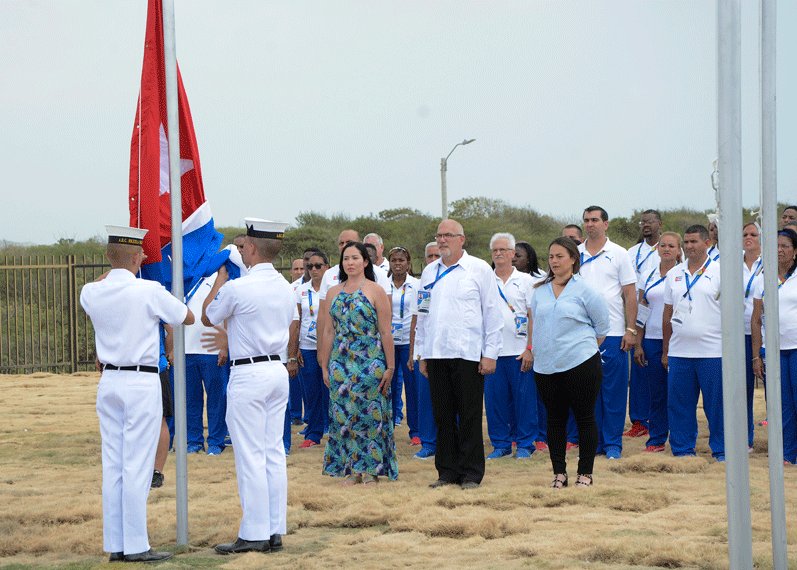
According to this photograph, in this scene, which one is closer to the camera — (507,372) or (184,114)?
(184,114)

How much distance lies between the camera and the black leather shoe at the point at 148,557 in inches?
229

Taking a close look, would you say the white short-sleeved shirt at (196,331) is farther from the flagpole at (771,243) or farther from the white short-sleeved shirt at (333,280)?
the flagpole at (771,243)

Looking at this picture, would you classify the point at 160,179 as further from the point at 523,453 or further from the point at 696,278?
the point at 696,278

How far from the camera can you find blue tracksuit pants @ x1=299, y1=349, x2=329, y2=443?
34.2 feet

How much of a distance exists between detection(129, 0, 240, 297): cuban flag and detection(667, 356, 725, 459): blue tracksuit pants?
4294 millimetres

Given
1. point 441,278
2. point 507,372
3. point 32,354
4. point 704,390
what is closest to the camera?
point 441,278

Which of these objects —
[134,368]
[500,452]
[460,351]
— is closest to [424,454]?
[500,452]

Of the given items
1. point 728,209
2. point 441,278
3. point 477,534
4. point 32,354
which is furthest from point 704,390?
point 32,354

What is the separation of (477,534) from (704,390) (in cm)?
344

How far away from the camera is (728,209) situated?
449 cm

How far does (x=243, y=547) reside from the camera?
606 centimetres

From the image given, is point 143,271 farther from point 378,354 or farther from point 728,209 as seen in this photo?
point 728,209

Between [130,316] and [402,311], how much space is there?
15.7ft

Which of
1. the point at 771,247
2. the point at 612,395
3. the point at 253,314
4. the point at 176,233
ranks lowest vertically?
the point at 612,395
